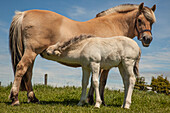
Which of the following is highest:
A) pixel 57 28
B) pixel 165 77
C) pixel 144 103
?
pixel 57 28

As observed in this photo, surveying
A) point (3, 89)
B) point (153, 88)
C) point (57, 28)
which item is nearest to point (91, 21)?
point (57, 28)

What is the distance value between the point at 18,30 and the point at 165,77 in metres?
13.1

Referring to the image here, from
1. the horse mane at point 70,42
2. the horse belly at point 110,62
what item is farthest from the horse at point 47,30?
the horse belly at point 110,62

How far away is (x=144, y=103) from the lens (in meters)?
7.50

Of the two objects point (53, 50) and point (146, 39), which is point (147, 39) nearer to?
point (146, 39)

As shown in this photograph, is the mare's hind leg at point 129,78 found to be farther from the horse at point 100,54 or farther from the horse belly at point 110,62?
the horse belly at point 110,62

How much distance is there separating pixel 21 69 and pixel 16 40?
1139 millimetres

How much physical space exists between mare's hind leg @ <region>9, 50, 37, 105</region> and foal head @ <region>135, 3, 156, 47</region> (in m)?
3.88

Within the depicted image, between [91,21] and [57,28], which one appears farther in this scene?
[91,21]

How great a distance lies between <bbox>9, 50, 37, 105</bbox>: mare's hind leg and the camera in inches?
230

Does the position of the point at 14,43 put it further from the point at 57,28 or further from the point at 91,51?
the point at 91,51

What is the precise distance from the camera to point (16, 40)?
6445 mm

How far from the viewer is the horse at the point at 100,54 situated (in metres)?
5.48

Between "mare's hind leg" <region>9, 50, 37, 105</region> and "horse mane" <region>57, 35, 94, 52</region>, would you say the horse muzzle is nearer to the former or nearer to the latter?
"horse mane" <region>57, 35, 94, 52</region>
